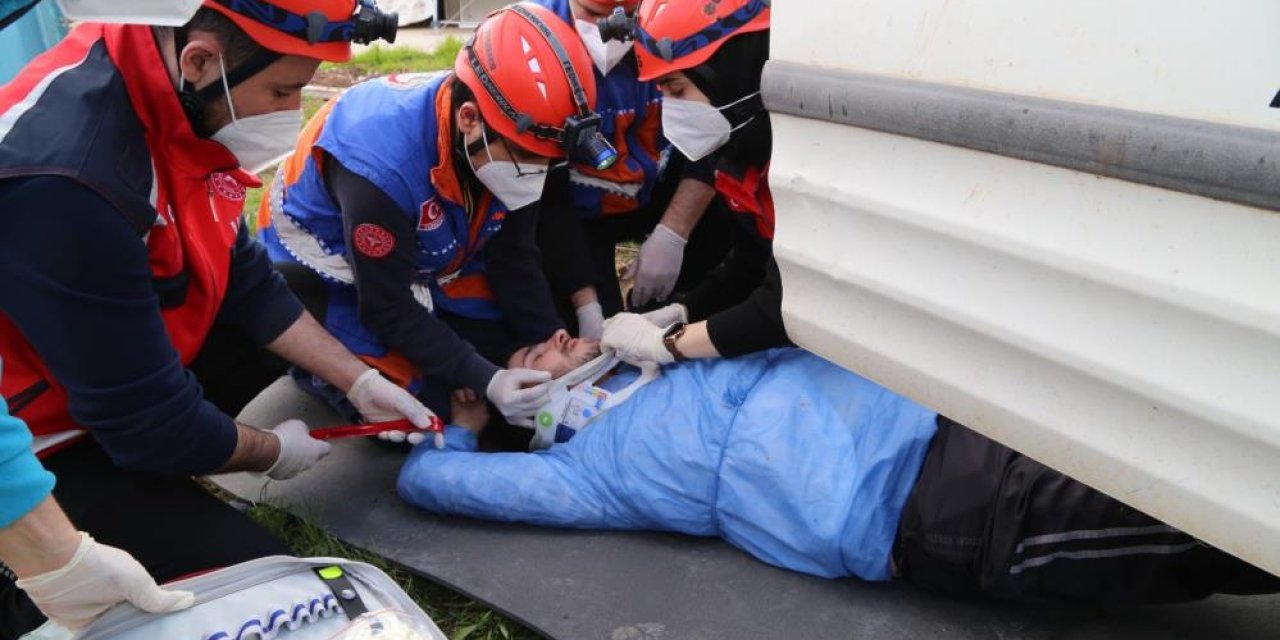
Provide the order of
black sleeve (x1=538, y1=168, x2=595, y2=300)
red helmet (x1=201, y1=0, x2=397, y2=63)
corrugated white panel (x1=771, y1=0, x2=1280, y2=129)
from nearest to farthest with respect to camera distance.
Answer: corrugated white panel (x1=771, y1=0, x2=1280, y2=129) → red helmet (x1=201, y1=0, x2=397, y2=63) → black sleeve (x1=538, y1=168, x2=595, y2=300)

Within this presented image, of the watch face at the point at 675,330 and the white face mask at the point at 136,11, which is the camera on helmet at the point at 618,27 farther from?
the white face mask at the point at 136,11

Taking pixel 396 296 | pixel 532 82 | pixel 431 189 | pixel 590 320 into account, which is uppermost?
pixel 532 82

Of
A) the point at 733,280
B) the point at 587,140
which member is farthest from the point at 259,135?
the point at 733,280

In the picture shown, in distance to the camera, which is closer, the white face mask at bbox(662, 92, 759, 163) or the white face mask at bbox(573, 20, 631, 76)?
the white face mask at bbox(662, 92, 759, 163)

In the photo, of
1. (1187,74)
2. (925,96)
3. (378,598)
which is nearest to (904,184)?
(925,96)

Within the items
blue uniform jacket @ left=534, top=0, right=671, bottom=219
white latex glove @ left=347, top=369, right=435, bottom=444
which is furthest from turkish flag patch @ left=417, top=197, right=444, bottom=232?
blue uniform jacket @ left=534, top=0, right=671, bottom=219

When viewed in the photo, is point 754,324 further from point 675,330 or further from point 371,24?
point 371,24

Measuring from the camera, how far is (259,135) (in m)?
1.77

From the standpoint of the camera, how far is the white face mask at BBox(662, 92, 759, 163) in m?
2.43

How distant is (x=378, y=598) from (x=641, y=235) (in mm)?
2070

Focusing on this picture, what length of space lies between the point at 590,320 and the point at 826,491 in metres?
1.18

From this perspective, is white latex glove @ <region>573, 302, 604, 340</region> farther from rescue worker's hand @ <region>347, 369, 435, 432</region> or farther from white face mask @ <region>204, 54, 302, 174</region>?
white face mask @ <region>204, 54, 302, 174</region>

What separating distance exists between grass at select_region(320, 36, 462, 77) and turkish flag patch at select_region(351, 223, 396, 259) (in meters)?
5.49

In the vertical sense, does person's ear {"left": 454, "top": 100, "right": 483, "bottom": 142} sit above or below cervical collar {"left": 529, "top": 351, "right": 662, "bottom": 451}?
above
